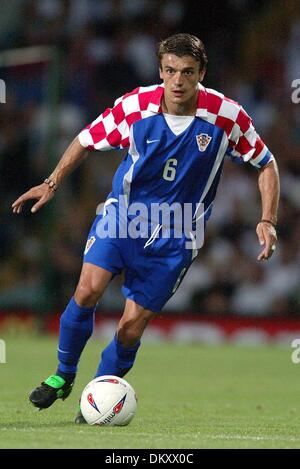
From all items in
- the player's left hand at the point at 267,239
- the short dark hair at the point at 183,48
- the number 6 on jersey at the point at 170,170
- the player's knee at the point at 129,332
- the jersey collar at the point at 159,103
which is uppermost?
the short dark hair at the point at 183,48

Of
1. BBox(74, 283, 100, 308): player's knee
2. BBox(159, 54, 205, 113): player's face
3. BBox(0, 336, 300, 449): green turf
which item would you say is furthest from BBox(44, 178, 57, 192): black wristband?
BBox(0, 336, 300, 449): green turf

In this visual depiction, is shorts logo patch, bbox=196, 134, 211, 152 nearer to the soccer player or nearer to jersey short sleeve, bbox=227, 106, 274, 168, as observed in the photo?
the soccer player

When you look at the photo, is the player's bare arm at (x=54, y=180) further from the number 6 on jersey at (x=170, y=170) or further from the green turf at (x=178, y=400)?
the green turf at (x=178, y=400)

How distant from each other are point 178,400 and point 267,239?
261 centimetres

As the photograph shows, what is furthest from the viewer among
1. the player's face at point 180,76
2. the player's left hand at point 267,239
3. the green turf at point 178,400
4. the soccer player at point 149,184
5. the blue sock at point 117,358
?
the blue sock at point 117,358

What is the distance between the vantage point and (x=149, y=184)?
7242 mm

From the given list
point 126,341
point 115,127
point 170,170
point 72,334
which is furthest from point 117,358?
point 115,127

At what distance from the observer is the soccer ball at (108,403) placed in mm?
6828

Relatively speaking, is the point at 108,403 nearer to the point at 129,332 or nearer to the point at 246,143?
the point at 129,332

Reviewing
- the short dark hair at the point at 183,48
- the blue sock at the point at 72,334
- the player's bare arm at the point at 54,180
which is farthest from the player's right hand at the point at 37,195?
the short dark hair at the point at 183,48

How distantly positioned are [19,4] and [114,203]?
11.4 m

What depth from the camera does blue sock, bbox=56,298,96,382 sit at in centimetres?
716

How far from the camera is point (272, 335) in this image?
15.8 meters

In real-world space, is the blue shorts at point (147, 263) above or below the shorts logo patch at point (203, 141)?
below
